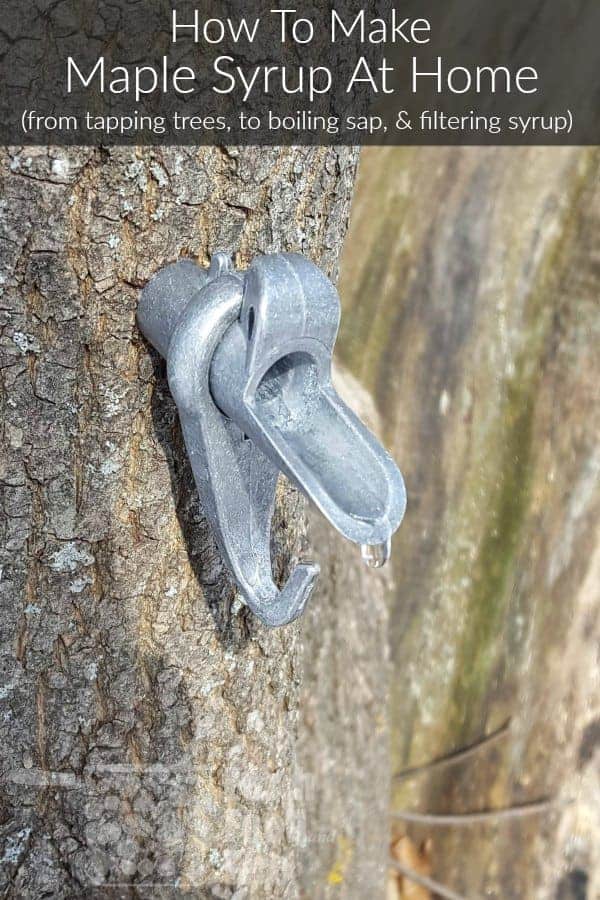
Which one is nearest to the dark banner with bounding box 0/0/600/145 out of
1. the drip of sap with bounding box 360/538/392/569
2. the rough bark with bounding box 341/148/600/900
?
the drip of sap with bounding box 360/538/392/569

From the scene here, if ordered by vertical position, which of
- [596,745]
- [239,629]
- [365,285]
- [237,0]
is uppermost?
[365,285]

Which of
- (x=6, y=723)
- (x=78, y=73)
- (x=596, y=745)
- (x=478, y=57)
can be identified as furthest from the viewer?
(x=596, y=745)

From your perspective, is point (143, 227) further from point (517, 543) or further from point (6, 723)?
point (517, 543)

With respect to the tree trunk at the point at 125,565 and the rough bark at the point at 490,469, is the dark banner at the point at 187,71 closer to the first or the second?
the tree trunk at the point at 125,565

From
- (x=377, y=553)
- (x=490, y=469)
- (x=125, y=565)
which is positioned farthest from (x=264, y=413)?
(x=490, y=469)

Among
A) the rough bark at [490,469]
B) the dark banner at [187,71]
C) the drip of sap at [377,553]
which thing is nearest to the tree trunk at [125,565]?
the dark banner at [187,71]

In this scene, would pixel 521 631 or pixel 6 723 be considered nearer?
pixel 6 723

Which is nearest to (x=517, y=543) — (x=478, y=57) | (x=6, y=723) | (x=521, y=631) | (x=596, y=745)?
(x=521, y=631)
